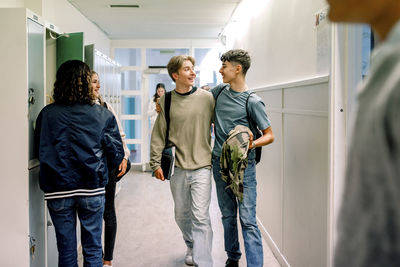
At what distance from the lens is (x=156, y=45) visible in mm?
7676

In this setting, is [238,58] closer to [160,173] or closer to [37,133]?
[160,173]

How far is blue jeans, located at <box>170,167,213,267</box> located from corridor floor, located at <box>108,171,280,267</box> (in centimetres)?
49

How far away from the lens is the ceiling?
501 cm

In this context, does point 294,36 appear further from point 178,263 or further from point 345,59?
point 178,263

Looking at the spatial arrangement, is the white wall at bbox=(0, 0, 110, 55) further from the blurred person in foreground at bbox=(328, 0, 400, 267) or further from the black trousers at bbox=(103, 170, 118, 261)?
the blurred person in foreground at bbox=(328, 0, 400, 267)

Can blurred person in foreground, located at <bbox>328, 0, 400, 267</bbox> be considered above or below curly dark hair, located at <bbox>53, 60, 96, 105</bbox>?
below

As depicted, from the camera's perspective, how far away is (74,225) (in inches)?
86.1

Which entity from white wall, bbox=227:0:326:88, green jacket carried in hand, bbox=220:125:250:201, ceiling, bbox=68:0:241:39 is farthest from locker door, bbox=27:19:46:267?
ceiling, bbox=68:0:241:39

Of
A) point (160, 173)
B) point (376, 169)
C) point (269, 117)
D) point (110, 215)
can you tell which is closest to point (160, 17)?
point (269, 117)

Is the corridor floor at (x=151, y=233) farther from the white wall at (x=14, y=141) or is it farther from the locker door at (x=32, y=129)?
the white wall at (x=14, y=141)

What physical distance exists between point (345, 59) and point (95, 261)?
184 cm

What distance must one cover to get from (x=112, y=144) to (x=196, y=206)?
29.7 inches

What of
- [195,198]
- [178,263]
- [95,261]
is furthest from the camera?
[178,263]

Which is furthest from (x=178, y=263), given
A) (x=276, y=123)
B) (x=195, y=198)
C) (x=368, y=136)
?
(x=368, y=136)
